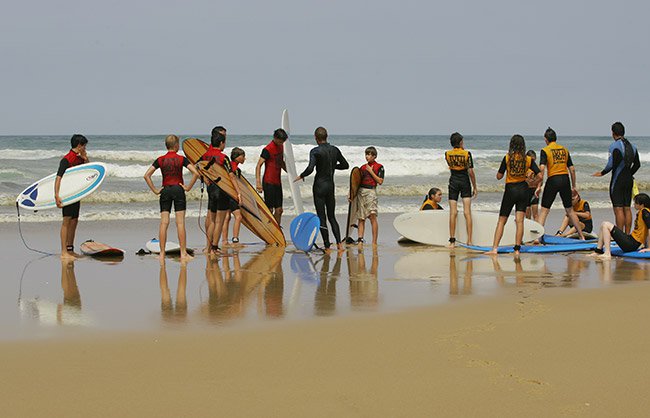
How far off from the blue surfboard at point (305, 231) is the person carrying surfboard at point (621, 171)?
135 inches

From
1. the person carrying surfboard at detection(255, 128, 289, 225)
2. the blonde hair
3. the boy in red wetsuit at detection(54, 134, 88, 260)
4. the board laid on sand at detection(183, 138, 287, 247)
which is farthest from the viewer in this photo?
the person carrying surfboard at detection(255, 128, 289, 225)

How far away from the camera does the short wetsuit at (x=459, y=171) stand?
10.5m

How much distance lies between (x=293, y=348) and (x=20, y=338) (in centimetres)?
178

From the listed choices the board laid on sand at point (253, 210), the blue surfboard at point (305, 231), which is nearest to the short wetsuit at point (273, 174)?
the board laid on sand at point (253, 210)

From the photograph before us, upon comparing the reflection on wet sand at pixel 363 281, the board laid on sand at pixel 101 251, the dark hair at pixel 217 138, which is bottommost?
the reflection on wet sand at pixel 363 281

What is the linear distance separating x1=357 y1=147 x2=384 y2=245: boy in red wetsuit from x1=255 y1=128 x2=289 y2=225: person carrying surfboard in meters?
1.01

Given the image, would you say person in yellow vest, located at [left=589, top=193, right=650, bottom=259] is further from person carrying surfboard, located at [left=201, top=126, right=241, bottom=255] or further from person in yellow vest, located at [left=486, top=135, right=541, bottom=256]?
person carrying surfboard, located at [left=201, top=126, right=241, bottom=255]

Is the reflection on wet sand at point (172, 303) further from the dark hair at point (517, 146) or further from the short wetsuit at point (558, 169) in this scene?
the short wetsuit at point (558, 169)

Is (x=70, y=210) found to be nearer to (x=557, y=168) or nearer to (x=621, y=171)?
(x=557, y=168)

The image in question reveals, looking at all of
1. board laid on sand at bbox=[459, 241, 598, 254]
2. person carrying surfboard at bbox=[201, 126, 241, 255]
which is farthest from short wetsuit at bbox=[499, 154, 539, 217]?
person carrying surfboard at bbox=[201, 126, 241, 255]

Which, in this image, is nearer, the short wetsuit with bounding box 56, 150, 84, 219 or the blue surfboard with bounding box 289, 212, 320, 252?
the short wetsuit with bounding box 56, 150, 84, 219

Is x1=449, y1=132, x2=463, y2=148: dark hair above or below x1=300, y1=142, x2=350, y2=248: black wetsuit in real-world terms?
above

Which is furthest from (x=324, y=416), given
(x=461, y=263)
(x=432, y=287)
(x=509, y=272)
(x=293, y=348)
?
(x=461, y=263)

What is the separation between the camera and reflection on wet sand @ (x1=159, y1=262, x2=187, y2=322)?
6.22 meters
